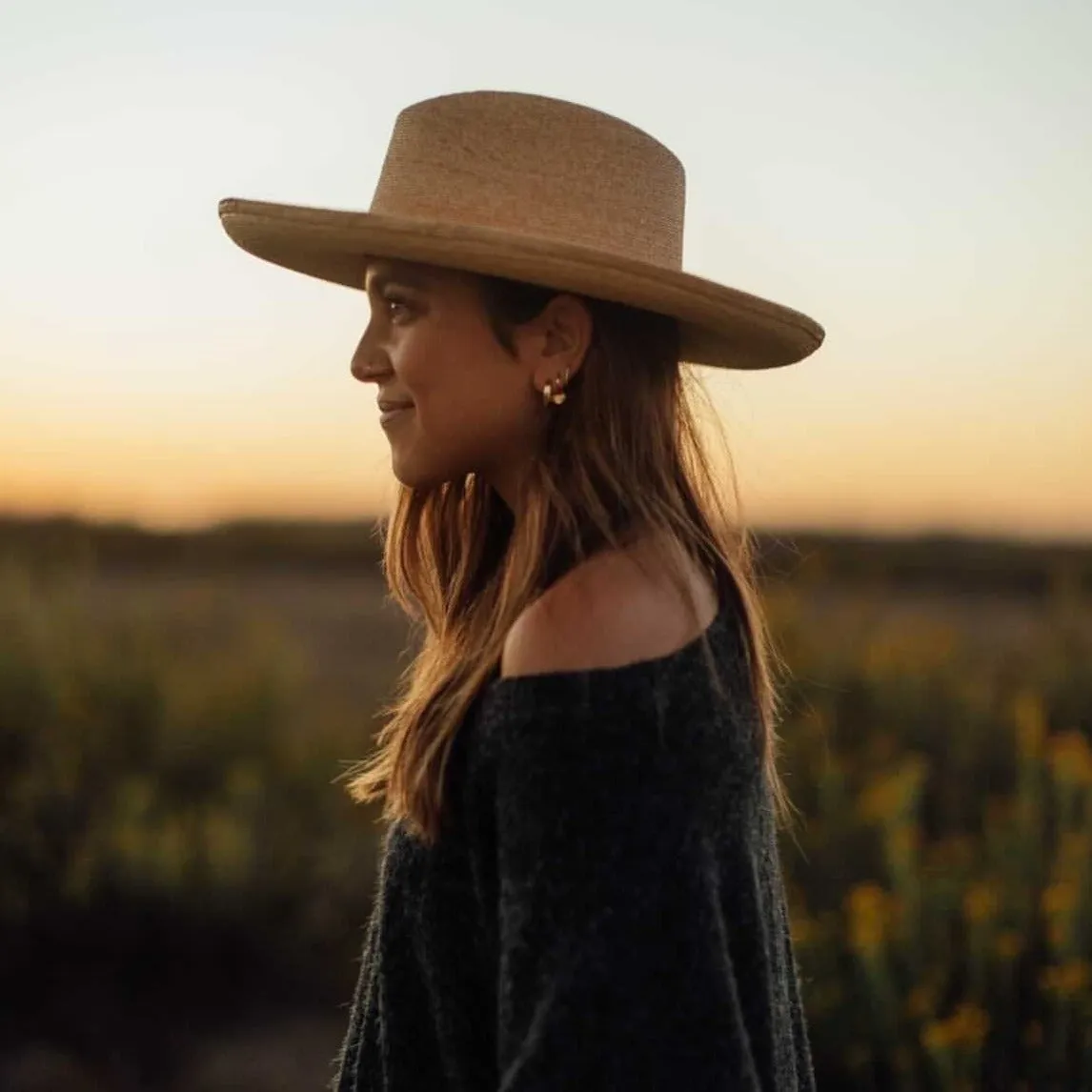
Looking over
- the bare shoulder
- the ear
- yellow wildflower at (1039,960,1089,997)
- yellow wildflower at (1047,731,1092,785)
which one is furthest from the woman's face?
yellow wildflower at (1047,731,1092,785)

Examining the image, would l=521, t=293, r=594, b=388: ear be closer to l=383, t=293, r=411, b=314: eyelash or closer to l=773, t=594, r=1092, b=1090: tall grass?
l=383, t=293, r=411, b=314: eyelash

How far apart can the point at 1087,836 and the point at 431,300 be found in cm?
266

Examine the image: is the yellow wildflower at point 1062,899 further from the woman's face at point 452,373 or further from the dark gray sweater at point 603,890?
the woman's face at point 452,373

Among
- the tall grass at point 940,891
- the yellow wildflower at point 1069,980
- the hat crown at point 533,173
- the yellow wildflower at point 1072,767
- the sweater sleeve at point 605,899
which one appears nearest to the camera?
the sweater sleeve at point 605,899

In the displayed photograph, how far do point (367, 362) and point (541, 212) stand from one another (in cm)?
24

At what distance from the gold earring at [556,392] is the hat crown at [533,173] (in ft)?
0.47

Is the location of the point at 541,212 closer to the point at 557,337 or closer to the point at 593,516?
the point at 557,337

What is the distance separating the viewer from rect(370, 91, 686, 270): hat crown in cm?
172

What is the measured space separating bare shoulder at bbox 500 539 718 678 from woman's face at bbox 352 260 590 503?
0.73 ft

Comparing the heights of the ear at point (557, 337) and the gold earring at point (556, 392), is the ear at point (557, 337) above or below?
above

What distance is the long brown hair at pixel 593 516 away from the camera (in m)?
1.52

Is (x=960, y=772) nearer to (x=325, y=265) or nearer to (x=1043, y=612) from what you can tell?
(x=1043, y=612)

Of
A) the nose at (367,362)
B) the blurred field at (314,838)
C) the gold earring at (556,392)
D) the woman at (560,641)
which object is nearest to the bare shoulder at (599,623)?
the woman at (560,641)

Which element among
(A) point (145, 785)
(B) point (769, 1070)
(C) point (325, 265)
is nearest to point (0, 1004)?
(A) point (145, 785)
